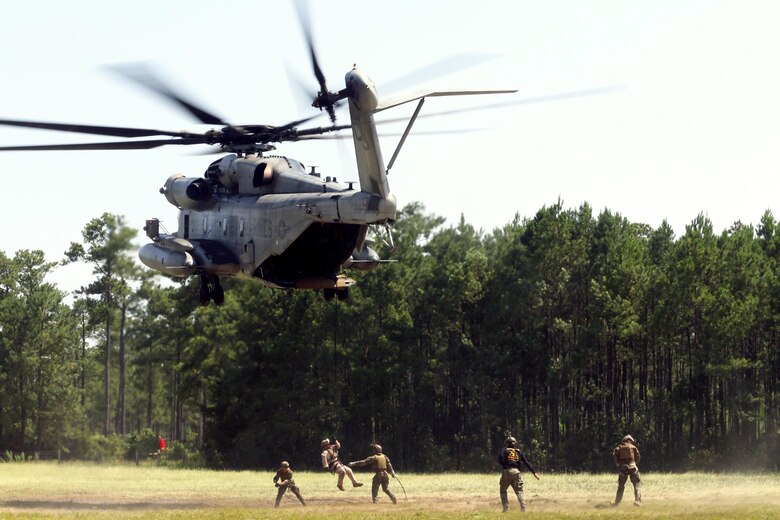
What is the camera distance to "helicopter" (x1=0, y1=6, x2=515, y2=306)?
88.2 feet

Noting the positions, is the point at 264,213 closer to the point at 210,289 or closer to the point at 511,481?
the point at 210,289

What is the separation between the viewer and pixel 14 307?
79125 mm

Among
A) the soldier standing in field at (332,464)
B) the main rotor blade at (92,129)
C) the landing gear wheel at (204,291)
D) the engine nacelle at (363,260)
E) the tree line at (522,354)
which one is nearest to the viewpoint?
the main rotor blade at (92,129)

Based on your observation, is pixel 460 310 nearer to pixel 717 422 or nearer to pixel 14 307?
pixel 717 422

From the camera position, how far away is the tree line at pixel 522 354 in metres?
59.9

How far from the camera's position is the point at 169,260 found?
30.8 metres

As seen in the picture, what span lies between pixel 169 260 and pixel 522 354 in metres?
37.0

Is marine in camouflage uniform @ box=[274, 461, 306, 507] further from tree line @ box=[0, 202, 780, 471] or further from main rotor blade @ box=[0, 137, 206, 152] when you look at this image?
tree line @ box=[0, 202, 780, 471]

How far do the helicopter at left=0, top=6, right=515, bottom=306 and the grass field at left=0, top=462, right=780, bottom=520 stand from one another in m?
5.90

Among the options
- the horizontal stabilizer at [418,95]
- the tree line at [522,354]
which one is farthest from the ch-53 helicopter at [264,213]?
the tree line at [522,354]

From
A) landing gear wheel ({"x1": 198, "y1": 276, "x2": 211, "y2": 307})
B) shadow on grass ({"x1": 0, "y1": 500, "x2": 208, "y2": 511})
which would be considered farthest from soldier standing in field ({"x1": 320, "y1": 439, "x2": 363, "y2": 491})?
landing gear wheel ({"x1": 198, "y1": 276, "x2": 211, "y2": 307})

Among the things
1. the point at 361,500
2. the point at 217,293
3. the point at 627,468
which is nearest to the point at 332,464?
the point at 361,500

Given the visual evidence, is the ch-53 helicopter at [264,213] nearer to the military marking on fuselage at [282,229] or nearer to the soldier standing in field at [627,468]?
the military marking on fuselage at [282,229]

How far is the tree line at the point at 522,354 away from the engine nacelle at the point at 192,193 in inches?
1304
